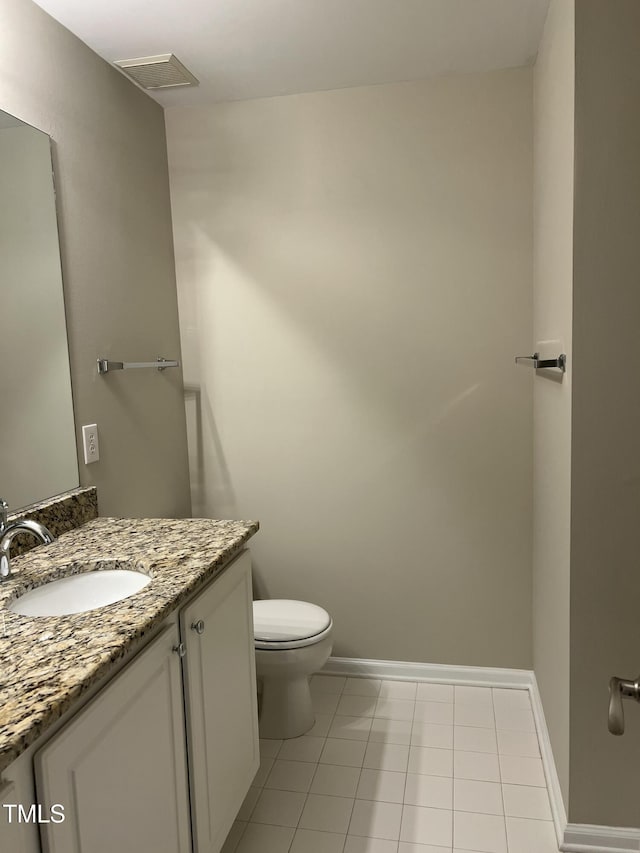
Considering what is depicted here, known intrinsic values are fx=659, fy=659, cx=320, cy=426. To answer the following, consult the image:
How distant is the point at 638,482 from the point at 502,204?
4.11 ft

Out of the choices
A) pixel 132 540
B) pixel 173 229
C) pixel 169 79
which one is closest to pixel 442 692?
pixel 132 540

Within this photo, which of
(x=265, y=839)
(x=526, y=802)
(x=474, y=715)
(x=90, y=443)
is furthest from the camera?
(x=474, y=715)

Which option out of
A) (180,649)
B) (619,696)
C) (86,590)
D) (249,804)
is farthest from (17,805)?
(249,804)

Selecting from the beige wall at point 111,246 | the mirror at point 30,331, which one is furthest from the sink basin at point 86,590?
the beige wall at point 111,246

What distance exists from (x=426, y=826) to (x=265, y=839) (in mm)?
461

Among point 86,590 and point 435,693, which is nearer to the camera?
point 86,590

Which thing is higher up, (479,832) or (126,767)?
(126,767)

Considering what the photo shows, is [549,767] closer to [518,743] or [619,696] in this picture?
[518,743]

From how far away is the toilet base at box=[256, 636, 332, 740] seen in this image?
7.54 ft

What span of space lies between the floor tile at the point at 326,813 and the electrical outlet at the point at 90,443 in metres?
1.25

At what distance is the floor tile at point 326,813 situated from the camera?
1905 mm

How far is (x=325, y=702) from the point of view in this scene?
2.58 m

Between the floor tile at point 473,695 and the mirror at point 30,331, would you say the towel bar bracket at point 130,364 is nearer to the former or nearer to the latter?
the mirror at point 30,331

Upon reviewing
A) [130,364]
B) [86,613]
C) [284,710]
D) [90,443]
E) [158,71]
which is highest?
[158,71]
